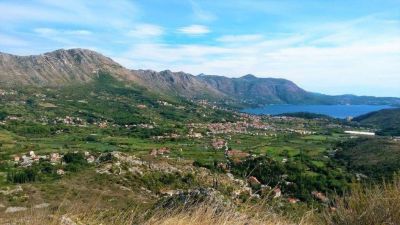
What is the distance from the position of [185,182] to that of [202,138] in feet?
206

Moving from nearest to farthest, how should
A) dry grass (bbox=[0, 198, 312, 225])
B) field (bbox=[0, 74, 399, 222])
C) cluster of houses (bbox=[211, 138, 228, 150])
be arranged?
dry grass (bbox=[0, 198, 312, 225]), field (bbox=[0, 74, 399, 222]), cluster of houses (bbox=[211, 138, 228, 150])

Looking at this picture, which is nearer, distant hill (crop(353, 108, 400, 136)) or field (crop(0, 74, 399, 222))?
field (crop(0, 74, 399, 222))

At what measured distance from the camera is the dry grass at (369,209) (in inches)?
202

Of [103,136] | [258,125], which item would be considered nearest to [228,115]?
[258,125]

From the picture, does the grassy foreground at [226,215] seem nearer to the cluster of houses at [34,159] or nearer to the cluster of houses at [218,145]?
the cluster of houses at [34,159]

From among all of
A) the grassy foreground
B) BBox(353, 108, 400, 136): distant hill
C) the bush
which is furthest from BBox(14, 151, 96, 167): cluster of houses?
BBox(353, 108, 400, 136): distant hill

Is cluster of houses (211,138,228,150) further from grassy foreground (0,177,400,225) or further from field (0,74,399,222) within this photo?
grassy foreground (0,177,400,225)

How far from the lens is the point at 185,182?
41.6 meters

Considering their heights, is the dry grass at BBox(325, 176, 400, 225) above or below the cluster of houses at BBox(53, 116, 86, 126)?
above

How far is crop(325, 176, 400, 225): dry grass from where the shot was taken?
16.8 feet

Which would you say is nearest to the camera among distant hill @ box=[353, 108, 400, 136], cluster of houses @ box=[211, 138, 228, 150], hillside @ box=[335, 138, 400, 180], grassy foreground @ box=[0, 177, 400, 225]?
grassy foreground @ box=[0, 177, 400, 225]

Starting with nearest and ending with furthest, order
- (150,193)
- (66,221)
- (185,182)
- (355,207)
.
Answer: (66,221) → (355,207) → (150,193) → (185,182)

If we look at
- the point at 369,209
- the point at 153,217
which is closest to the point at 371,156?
the point at 369,209

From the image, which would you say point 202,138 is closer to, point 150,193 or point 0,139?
point 0,139
